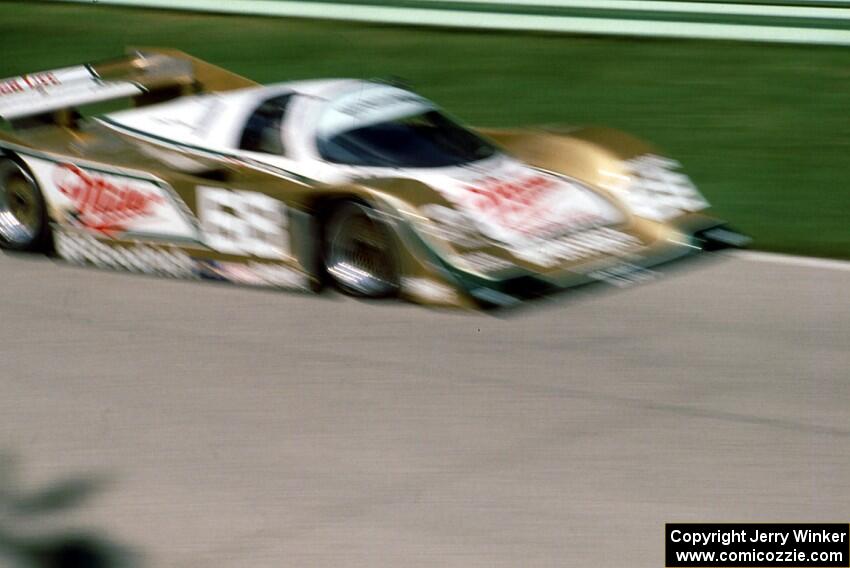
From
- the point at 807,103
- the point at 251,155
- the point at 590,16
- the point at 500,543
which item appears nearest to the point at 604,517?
the point at 500,543

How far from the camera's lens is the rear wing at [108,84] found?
8.96 meters

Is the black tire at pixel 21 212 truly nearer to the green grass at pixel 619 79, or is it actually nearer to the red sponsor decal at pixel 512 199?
the red sponsor decal at pixel 512 199

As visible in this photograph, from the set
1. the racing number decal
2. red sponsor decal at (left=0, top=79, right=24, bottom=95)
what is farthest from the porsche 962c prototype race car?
red sponsor decal at (left=0, top=79, right=24, bottom=95)

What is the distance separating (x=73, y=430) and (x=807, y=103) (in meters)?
7.11

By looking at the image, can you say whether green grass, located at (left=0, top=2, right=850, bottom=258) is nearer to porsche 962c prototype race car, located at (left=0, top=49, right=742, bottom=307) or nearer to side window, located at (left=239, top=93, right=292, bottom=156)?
porsche 962c prototype race car, located at (left=0, top=49, right=742, bottom=307)

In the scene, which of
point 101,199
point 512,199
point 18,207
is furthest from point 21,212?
point 512,199

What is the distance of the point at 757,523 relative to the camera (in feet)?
15.3

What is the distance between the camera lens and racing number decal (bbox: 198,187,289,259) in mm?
7523

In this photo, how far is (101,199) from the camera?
27.0 ft

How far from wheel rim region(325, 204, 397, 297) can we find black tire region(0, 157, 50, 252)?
81.9 inches

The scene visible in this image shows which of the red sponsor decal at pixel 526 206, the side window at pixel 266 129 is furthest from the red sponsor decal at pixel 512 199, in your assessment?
the side window at pixel 266 129

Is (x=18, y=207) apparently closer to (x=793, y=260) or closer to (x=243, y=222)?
(x=243, y=222)

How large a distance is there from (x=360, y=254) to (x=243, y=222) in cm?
68

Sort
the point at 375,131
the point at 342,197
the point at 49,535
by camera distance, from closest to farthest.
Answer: the point at 49,535
the point at 342,197
the point at 375,131
